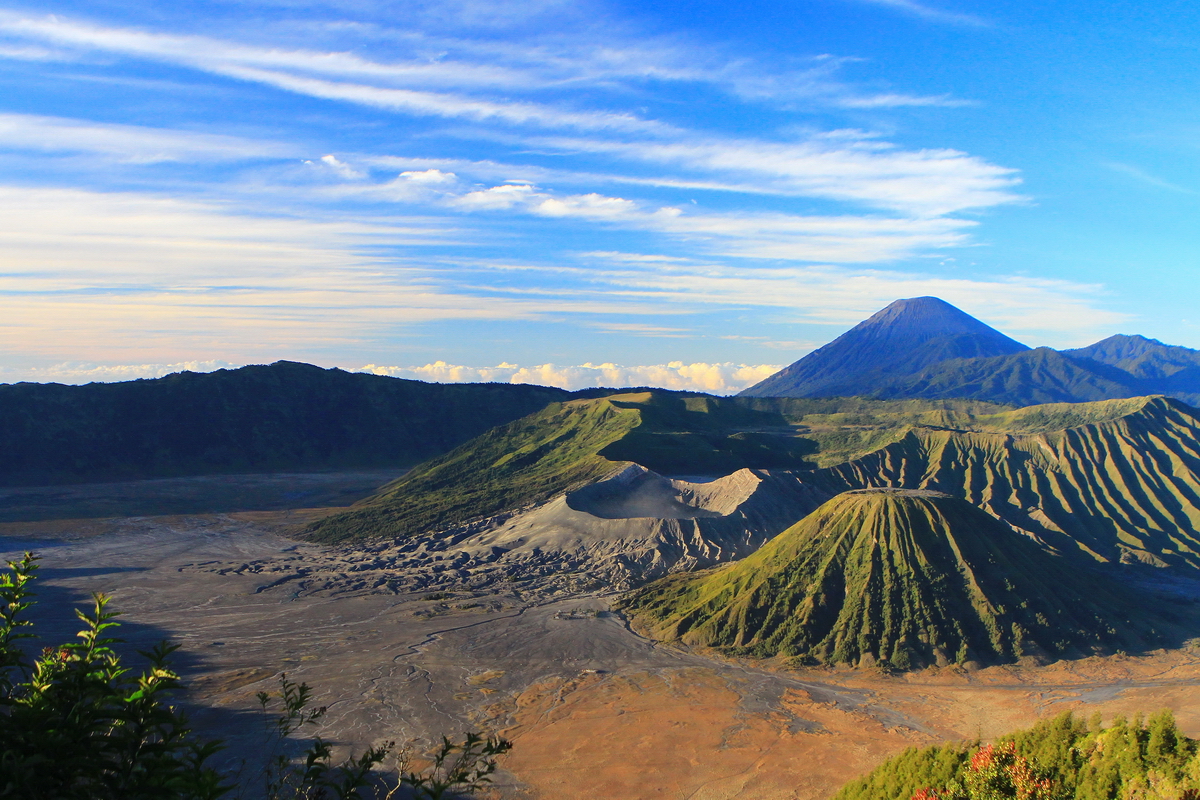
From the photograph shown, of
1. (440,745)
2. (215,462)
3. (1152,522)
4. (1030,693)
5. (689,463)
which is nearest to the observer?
(440,745)

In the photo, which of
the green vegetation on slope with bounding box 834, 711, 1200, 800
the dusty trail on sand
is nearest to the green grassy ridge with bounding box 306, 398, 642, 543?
the dusty trail on sand

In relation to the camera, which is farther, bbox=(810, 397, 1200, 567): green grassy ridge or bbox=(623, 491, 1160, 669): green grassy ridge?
bbox=(810, 397, 1200, 567): green grassy ridge

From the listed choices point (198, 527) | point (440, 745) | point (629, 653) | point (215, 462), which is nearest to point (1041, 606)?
point (629, 653)

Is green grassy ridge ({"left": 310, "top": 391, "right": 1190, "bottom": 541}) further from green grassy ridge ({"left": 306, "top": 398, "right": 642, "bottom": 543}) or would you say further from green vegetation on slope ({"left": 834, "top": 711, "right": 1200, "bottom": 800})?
green vegetation on slope ({"left": 834, "top": 711, "right": 1200, "bottom": 800})

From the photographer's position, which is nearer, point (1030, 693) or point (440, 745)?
point (440, 745)

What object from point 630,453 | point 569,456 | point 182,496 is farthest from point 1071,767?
point 182,496

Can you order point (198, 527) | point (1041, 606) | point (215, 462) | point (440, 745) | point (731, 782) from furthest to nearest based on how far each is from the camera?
point (215, 462) < point (198, 527) < point (1041, 606) < point (440, 745) < point (731, 782)

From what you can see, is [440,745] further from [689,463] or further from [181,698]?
[689,463]
